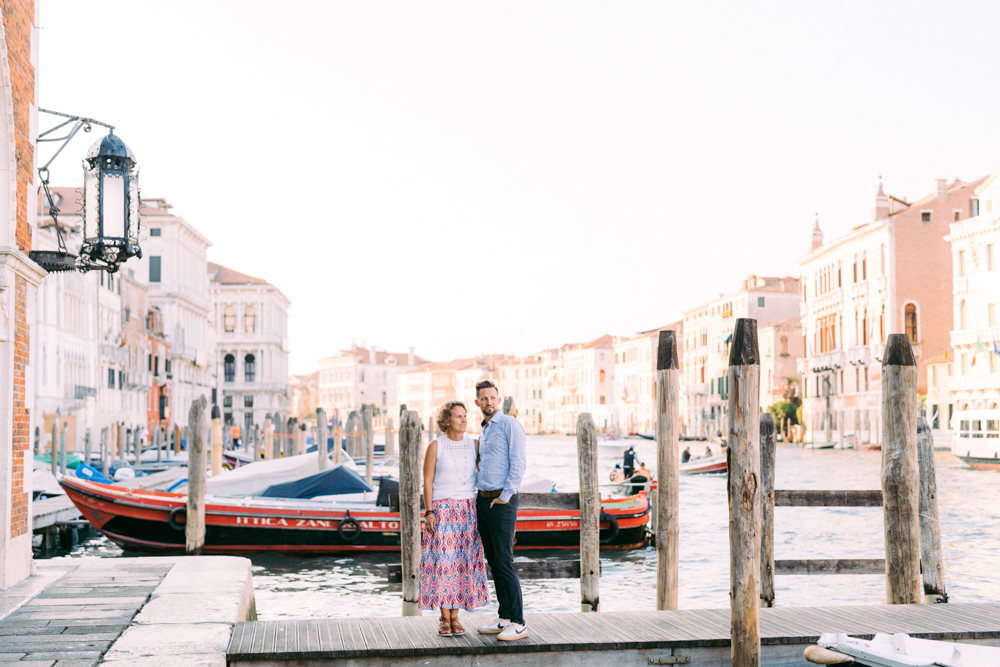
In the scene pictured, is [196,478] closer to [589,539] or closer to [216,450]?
[589,539]

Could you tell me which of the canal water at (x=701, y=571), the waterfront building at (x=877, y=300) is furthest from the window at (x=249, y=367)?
the canal water at (x=701, y=571)

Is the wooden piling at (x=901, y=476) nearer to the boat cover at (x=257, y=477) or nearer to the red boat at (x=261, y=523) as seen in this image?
the red boat at (x=261, y=523)

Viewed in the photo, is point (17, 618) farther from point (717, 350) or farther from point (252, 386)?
point (717, 350)

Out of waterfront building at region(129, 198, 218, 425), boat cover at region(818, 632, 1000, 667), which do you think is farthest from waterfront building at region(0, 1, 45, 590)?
waterfront building at region(129, 198, 218, 425)

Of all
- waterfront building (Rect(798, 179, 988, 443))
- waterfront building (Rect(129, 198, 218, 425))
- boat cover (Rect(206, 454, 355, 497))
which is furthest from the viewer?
waterfront building (Rect(129, 198, 218, 425))

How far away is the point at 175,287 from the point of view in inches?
2309

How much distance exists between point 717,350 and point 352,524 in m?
71.0

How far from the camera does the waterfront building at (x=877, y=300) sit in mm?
53719

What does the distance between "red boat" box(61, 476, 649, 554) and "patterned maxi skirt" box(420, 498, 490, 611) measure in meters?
8.32

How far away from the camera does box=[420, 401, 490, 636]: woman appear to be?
19.3 feet

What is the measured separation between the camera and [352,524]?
1438 centimetres

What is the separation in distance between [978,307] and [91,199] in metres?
43.9

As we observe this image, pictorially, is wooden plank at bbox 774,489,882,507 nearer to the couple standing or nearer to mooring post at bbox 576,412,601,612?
mooring post at bbox 576,412,601,612

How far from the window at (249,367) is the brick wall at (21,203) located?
7218cm
